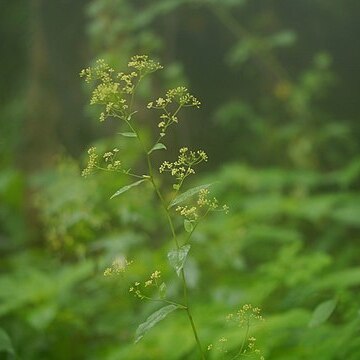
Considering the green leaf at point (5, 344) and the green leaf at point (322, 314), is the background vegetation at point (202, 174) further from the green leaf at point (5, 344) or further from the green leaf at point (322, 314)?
the green leaf at point (5, 344)

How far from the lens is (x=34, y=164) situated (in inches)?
195

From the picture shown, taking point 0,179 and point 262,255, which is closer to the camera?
point 262,255

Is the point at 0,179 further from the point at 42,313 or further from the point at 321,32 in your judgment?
the point at 321,32

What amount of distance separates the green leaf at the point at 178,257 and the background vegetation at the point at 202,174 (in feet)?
2.87

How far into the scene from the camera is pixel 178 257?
5.10 feet

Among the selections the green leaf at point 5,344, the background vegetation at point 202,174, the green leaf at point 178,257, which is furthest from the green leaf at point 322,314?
the green leaf at point 5,344

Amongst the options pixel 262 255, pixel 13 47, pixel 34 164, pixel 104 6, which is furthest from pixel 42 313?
pixel 13 47

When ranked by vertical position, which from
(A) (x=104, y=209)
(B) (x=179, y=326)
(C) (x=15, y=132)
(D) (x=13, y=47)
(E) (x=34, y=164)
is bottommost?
(B) (x=179, y=326)

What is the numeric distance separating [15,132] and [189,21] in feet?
4.50

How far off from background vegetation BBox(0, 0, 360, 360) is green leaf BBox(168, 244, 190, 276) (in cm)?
87

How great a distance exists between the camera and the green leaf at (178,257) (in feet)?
5.03

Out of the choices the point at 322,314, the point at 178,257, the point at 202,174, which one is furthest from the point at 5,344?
the point at 202,174

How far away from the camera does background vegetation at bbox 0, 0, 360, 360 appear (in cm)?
292

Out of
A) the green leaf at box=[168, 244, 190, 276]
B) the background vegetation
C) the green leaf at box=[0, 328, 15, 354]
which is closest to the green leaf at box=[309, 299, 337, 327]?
the background vegetation
